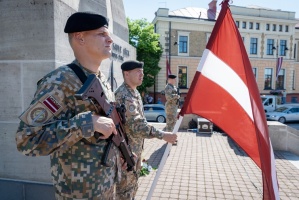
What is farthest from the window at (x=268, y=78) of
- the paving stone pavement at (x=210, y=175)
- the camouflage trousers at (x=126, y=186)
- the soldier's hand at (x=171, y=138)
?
the soldier's hand at (x=171, y=138)

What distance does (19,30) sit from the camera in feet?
8.30

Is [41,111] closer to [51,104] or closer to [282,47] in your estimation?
[51,104]

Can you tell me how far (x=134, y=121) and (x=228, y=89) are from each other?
106 centimetres

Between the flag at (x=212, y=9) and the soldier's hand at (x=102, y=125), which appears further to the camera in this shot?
the flag at (x=212, y=9)

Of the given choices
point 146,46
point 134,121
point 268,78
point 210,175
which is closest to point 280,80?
point 268,78

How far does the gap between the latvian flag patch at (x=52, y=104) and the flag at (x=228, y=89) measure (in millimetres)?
1192

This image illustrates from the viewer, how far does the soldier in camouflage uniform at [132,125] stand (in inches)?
99.8

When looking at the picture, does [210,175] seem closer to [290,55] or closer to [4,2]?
[4,2]

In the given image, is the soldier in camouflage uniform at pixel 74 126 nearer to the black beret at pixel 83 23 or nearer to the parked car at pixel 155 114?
the black beret at pixel 83 23

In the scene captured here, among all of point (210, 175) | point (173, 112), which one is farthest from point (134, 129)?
point (173, 112)

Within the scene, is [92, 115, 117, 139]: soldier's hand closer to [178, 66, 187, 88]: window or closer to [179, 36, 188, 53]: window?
[178, 66, 187, 88]: window

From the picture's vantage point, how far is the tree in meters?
22.1

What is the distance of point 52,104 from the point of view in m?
1.37

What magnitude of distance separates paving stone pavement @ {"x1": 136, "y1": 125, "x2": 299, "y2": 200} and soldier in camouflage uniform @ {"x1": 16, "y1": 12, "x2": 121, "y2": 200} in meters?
2.38
